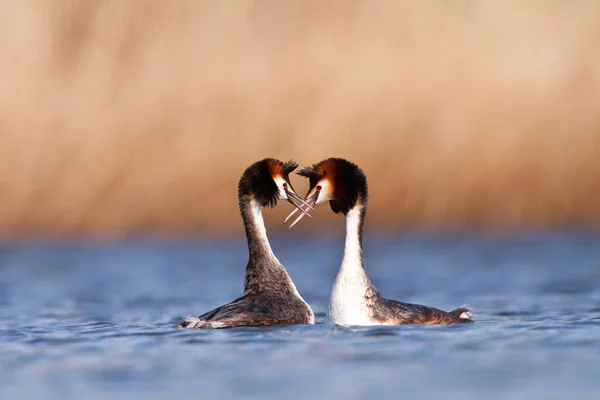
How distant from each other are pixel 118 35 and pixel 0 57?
87.5 inches

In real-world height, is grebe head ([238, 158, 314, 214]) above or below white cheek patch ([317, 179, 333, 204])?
above

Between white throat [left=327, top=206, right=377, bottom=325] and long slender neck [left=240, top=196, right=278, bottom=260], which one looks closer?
white throat [left=327, top=206, right=377, bottom=325]

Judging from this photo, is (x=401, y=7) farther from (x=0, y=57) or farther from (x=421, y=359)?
(x=421, y=359)

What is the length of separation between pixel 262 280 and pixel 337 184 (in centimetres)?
121

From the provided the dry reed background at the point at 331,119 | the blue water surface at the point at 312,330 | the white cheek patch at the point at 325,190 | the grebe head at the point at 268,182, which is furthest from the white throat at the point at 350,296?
the dry reed background at the point at 331,119

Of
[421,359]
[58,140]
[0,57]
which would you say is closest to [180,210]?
[58,140]

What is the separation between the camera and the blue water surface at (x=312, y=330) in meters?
10.5

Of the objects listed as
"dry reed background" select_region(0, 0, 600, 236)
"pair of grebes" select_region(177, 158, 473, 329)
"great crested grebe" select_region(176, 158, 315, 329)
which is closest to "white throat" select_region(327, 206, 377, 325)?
"pair of grebes" select_region(177, 158, 473, 329)

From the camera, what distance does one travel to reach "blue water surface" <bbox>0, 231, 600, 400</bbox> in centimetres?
1053

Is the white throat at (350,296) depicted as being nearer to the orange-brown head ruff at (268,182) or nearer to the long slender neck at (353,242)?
the long slender neck at (353,242)

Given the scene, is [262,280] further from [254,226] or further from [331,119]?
[331,119]

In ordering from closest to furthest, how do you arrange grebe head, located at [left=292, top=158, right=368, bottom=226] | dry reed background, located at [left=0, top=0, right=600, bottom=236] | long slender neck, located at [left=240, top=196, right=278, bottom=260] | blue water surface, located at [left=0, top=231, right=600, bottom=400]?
blue water surface, located at [left=0, top=231, right=600, bottom=400] → grebe head, located at [left=292, top=158, right=368, bottom=226] → long slender neck, located at [left=240, top=196, right=278, bottom=260] → dry reed background, located at [left=0, top=0, right=600, bottom=236]

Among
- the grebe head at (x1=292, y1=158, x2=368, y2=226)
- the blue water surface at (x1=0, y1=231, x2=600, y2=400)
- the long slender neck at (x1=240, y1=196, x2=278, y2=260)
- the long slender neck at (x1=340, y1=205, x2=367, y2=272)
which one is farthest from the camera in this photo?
the long slender neck at (x1=240, y1=196, x2=278, y2=260)

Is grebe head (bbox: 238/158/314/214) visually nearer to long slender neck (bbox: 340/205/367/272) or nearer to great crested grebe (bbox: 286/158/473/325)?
great crested grebe (bbox: 286/158/473/325)
